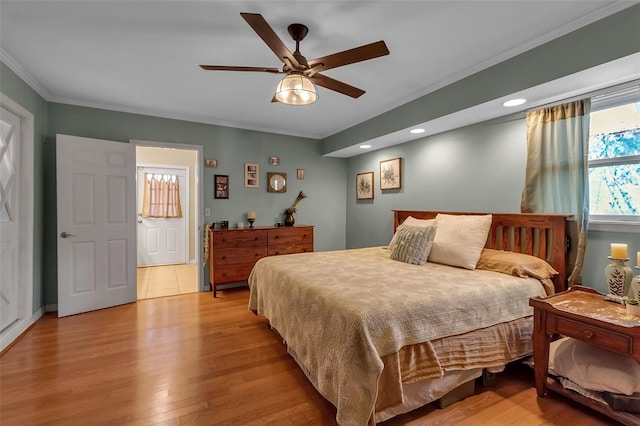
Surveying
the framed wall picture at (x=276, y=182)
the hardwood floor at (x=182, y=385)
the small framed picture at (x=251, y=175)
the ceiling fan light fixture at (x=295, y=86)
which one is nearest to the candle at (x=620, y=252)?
the hardwood floor at (x=182, y=385)

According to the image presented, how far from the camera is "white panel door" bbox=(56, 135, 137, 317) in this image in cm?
315

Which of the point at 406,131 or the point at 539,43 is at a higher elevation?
the point at 539,43

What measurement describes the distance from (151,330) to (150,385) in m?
0.99

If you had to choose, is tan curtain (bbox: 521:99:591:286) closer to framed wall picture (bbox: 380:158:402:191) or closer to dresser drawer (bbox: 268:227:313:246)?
framed wall picture (bbox: 380:158:402:191)

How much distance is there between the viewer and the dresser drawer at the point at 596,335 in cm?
150

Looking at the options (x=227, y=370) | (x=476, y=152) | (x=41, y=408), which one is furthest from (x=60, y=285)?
(x=476, y=152)

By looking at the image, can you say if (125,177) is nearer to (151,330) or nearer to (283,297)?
(151,330)

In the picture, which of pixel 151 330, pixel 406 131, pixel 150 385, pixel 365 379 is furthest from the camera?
pixel 406 131

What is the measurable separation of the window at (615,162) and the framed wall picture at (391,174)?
2083mm

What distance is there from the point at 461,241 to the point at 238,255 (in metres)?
2.84

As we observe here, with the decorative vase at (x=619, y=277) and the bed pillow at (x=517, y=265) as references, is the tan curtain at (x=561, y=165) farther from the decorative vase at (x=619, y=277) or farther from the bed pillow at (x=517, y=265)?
the decorative vase at (x=619, y=277)

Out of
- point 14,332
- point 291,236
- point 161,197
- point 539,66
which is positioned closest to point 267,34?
point 539,66

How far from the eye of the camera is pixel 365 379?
143 cm

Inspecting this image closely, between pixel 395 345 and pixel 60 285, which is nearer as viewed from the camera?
pixel 395 345
